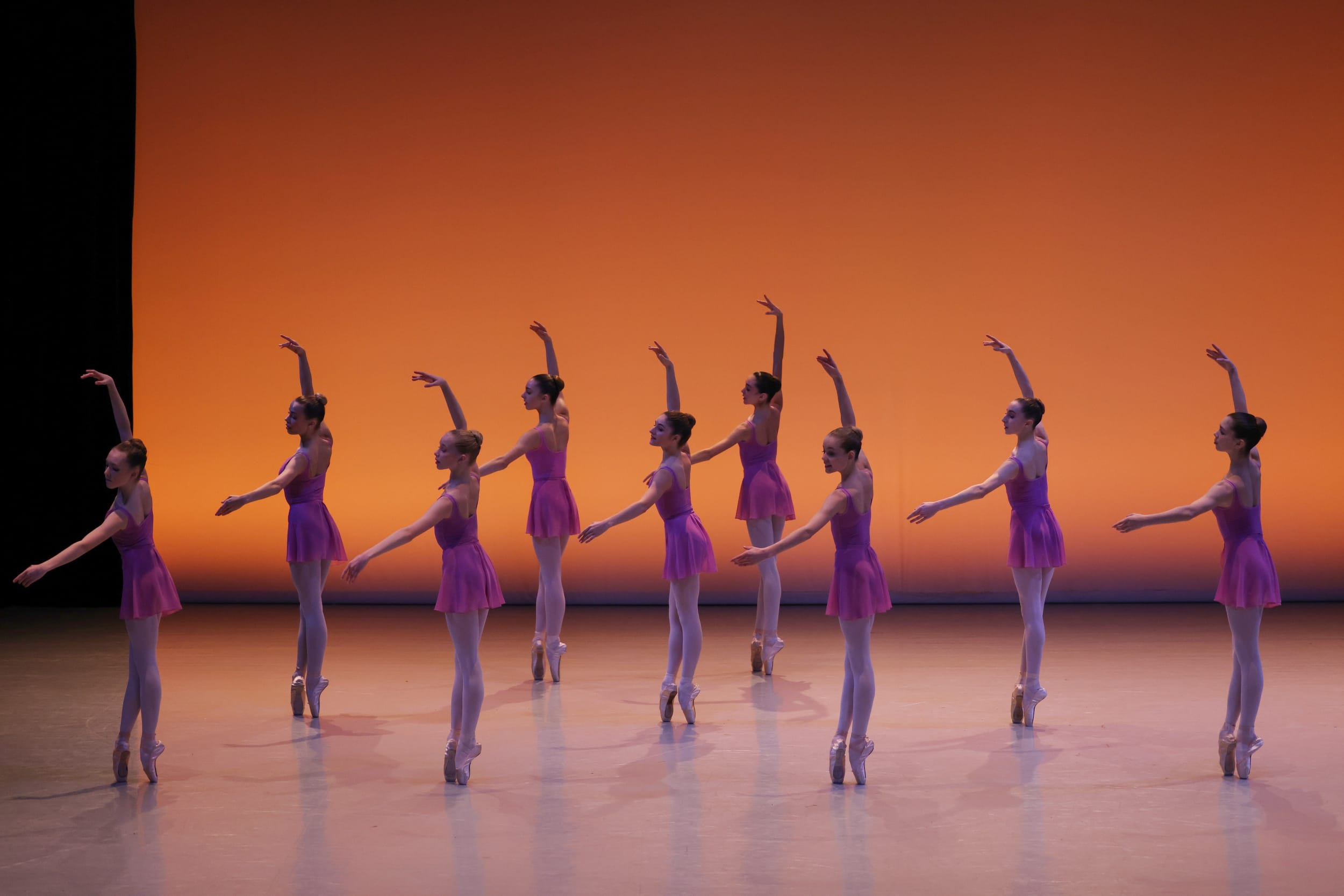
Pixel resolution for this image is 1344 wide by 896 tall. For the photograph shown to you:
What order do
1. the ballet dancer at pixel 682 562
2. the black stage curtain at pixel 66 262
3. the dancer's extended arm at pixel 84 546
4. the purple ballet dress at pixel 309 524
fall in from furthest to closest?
the black stage curtain at pixel 66 262, the purple ballet dress at pixel 309 524, the ballet dancer at pixel 682 562, the dancer's extended arm at pixel 84 546

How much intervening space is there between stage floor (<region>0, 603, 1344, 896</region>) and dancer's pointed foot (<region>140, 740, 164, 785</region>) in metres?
0.05

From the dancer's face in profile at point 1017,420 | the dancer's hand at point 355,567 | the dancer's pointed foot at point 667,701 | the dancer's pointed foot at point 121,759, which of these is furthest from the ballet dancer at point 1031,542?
the dancer's pointed foot at point 121,759

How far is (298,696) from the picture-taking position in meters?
5.85

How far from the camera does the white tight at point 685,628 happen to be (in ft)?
18.3

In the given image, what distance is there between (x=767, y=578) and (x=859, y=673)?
2.09 m

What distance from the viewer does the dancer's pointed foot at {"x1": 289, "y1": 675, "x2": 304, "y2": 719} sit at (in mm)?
5844

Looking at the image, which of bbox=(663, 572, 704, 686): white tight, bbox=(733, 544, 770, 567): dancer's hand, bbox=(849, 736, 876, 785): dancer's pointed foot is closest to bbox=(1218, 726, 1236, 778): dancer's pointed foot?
bbox=(849, 736, 876, 785): dancer's pointed foot

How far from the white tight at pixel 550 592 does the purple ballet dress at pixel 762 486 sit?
3.11 ft

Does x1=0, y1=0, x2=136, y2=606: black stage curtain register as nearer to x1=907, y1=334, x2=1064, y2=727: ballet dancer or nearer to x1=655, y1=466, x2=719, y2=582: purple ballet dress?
x1=655, y1=466, x2=719, y2=582: purple ballet dress

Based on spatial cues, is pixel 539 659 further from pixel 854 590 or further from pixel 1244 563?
pixel 1244 563

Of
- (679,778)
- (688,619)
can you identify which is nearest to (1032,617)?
(688,619)

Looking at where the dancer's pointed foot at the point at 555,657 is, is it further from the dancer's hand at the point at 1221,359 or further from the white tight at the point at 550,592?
the dancer's hand at the point at 1221,359

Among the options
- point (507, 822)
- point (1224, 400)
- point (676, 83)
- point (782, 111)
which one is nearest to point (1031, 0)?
point (782, 111)

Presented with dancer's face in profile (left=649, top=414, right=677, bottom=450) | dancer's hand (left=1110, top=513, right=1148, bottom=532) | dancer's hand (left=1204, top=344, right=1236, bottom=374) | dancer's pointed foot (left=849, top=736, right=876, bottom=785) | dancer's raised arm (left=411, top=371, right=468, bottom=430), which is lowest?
dancer's pointed foot (left=849, top=736, right=876, bottom=785)
